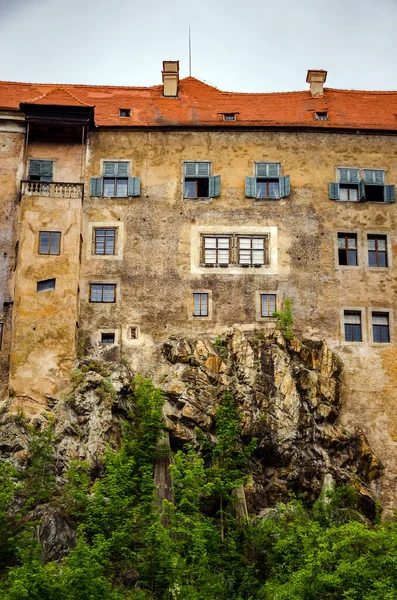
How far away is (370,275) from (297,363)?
5493 millimetres

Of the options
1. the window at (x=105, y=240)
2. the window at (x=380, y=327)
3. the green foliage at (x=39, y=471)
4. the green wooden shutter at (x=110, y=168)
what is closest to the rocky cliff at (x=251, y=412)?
the green foliage at (x=39, y=471)

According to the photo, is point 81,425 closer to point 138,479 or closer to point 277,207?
point 138,479

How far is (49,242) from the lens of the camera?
4328 centimetres

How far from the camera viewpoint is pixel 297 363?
140ft

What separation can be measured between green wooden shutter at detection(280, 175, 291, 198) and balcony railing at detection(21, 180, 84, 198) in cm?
896

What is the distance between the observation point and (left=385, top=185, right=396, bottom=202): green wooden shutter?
151 feet

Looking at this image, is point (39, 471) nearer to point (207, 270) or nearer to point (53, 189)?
point (207, 270)

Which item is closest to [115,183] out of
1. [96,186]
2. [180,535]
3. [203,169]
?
[96,186]

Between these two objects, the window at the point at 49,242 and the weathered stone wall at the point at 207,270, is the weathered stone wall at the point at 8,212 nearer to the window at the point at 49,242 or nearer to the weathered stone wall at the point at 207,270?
the weathered stone wall at the point at 207,270

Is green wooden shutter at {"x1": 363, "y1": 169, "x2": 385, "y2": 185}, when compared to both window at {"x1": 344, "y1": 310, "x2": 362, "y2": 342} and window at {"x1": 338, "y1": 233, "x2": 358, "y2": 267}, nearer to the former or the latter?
window at {"x1": 338, "y1": 233, "x2": 358, "y2": 267}

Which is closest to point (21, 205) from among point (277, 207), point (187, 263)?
point (187, 263)

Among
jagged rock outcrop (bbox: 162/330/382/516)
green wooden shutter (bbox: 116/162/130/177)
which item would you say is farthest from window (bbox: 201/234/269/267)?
green wooden shutter (bbox: 116/162/130/177)

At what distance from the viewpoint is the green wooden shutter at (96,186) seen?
151 feet

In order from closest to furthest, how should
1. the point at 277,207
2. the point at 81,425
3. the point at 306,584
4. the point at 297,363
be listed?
1. the point at 306,584
2. the point at 81,425
3. the point at 297,363
4. the point at 277,207
